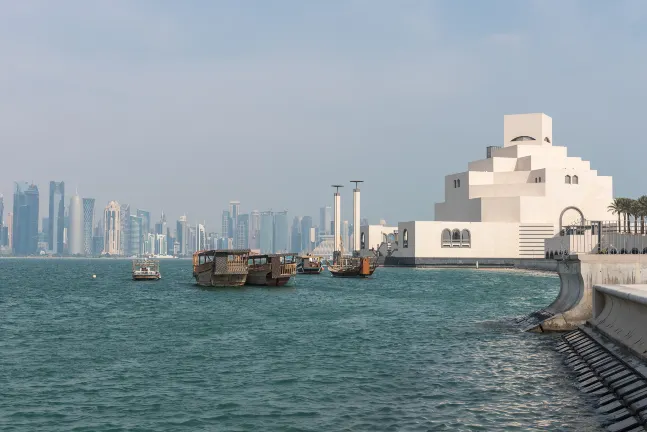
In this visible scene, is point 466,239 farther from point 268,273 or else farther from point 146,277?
point 268,273

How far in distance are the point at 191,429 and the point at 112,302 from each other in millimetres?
45871

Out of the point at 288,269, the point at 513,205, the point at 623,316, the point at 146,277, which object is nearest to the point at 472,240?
the point at 513,205

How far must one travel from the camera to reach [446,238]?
148 meters

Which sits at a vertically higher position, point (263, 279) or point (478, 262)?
point (478, 262)

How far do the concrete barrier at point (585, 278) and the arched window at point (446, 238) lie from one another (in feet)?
366

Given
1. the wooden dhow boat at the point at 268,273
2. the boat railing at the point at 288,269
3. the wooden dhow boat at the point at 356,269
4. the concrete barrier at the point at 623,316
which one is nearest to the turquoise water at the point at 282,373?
the concrete barrier at the point at 623,316

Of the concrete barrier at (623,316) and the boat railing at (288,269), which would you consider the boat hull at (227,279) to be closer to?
the boat railing at (288,269)

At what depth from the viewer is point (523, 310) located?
5119cm

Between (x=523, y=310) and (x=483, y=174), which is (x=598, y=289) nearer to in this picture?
(x=523, y=310)

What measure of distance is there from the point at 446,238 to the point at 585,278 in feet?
380

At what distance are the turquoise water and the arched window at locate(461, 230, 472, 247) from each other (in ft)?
315

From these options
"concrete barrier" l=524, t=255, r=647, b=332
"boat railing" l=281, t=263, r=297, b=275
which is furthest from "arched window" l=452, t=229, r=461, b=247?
"concrete barrier" l=524, t=255, r=647, b=332

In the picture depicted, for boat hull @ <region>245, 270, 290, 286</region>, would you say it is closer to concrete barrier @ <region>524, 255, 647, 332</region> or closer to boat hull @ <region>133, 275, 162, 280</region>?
boat hull @ <region>133, 275, 162, 280</region>

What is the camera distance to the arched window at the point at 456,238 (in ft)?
481
